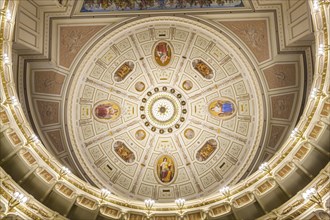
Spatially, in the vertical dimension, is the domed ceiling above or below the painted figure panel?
below

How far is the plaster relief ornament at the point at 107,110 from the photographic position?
24562 mm

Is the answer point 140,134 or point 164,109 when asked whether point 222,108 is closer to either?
point 164,109

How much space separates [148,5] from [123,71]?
4.52 m

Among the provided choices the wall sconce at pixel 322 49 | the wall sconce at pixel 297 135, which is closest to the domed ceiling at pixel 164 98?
the wall sconce at pixel 322 49

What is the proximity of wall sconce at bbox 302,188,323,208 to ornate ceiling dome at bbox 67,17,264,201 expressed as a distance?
747cm

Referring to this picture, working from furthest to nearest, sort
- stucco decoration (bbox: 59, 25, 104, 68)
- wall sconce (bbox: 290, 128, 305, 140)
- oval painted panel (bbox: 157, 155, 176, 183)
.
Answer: oval painted panel (bbox: 157, 155, 176, 183) < stucco decoration (bbox: 59, 25, 104, 68) < wall sconce (bbox: 290, 128, 305, 140)

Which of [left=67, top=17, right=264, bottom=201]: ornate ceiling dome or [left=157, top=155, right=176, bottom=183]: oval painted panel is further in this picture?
[left=157, top=155, right=176, bottom=183]: oval painted panel

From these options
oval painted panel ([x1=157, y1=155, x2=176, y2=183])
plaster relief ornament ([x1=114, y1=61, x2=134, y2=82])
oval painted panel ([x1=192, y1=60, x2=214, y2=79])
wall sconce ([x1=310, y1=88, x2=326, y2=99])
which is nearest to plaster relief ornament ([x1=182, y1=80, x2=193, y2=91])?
oval painted panel ([x1=192, y1=60, x2=214, y2=79])

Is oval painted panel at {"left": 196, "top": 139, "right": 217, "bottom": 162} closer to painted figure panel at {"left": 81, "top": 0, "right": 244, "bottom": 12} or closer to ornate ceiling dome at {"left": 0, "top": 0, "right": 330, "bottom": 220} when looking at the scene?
ornate ceiling dome at {"left": 0, "top": 0, "right": 330, "bottom": 220}

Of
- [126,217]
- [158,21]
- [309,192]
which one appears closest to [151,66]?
[158,21]

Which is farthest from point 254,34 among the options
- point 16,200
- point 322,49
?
point 16,200

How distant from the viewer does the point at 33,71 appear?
21.6m

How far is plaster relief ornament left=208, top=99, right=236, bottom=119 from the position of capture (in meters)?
24.4

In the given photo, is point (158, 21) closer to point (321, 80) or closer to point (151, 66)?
point (151, 66)
